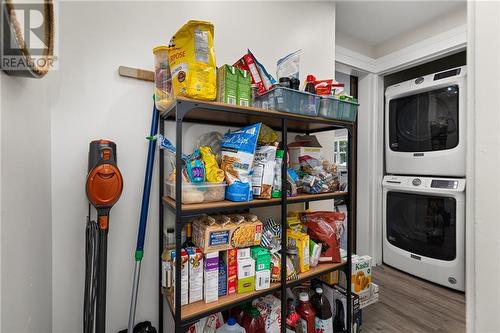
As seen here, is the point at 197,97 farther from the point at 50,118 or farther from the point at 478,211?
the point at 478,211

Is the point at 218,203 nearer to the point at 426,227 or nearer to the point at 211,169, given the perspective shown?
the point at 211,169

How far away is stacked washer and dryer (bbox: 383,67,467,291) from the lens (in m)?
2.20

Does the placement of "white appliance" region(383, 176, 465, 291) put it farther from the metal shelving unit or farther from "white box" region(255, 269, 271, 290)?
"white box" region(255, 269, 271, 290)

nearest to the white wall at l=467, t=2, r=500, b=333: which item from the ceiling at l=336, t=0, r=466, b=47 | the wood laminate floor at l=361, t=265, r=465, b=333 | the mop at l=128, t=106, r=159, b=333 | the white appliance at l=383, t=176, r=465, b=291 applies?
the mop at l=128, t=106, r=159, b=333

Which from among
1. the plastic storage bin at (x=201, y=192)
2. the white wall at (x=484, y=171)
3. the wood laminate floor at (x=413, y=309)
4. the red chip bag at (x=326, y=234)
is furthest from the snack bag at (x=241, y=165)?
the wood laminate floor at (x=413, y=309)

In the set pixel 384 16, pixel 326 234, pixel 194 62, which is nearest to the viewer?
pixel 194 62

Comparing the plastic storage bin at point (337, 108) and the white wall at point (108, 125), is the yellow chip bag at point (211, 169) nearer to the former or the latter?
the white wall at point (108, 125)

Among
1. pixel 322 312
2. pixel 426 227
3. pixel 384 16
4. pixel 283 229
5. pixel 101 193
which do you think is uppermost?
pixel 384 16

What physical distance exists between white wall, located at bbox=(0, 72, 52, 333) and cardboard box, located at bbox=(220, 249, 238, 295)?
71 centimetres

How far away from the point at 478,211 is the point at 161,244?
51.1 inches

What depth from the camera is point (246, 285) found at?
118 cm

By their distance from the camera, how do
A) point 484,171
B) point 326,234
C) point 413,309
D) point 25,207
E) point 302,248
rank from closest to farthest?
point 484,171 < point 25,207 < point 302,248 < point 326,234 < point 413,309

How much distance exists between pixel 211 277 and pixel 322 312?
80cm

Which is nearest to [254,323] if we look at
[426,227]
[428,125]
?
[426,227]
